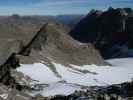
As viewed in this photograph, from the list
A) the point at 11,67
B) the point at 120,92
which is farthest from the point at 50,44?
the point at 120,92

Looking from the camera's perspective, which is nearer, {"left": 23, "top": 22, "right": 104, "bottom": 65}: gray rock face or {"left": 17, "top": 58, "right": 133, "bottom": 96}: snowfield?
{"left": 17, "top": 58, "right": 133, "bottom": 96}: snowfield

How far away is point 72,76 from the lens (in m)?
112

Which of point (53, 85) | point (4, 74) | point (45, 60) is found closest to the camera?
point (53, 85)

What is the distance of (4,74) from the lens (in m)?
109

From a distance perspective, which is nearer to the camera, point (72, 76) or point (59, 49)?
point (72, 76)

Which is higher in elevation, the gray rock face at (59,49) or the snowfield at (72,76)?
the gray rock face at (59,49)

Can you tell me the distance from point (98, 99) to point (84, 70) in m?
71.0

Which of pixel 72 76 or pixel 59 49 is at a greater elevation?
pixel 59 49

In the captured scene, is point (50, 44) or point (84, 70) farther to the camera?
point (50, 44)

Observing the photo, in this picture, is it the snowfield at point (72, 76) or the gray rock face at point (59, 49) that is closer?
the snowfield at point (72, 76)

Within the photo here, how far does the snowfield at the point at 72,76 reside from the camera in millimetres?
98250

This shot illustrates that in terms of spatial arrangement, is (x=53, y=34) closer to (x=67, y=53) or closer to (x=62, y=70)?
(x=67, y=53)

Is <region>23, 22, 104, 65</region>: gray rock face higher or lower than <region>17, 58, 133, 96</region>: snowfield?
higher

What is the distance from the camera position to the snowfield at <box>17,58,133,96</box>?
9825 cm
